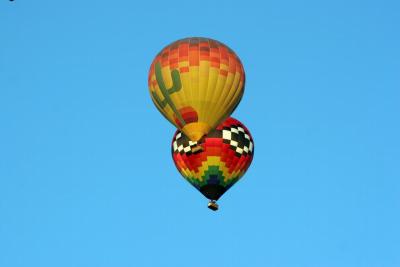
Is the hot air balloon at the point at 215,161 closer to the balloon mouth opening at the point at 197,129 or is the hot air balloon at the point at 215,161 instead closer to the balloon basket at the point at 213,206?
the balloon basket at the point at 213,206

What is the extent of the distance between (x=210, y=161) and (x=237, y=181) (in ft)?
4.54

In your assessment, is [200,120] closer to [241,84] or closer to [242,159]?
[241,84]

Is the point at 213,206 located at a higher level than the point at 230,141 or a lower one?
lower

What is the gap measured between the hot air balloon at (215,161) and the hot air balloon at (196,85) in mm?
2176

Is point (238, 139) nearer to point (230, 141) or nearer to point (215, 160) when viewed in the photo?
point (230, 141)

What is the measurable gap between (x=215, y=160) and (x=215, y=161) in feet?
0.12

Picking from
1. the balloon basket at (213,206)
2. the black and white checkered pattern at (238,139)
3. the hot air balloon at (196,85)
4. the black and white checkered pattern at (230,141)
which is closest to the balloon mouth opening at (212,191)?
the balloon basket at (213,206)

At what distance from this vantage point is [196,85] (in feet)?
98.0

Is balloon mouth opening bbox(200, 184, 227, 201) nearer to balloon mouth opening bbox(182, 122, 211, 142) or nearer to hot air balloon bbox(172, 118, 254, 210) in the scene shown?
hot air balloon bbox(172, 118, 254, 210)

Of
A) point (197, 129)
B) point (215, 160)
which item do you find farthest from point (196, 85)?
point (215, 160)

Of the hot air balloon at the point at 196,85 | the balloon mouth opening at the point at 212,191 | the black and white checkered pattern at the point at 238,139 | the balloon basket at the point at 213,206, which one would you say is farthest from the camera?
the black and white checkered pattern at the point at 238,139

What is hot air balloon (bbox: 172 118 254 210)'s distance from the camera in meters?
32.9

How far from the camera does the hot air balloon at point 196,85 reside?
29891 mm

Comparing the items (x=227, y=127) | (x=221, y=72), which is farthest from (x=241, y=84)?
(x=227, y=127)
